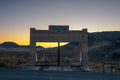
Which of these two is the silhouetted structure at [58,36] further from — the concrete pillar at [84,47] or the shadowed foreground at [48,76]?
the shadowed foreground at [48,76]

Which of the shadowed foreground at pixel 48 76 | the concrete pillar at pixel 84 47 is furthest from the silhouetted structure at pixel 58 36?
the shadowed foreground at pixel 48 76

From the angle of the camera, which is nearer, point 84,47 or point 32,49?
point 32,49

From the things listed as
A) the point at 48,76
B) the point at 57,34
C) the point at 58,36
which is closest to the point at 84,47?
the point at 58,36

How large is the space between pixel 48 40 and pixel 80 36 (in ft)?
14.5

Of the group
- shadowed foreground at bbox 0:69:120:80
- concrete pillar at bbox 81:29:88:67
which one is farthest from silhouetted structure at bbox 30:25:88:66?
shadowed foreground at bbox 0:69:120:80

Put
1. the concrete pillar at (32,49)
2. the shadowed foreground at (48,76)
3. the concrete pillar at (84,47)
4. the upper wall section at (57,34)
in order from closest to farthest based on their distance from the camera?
the shadowed foreground at (48,76) < the upper wall section at (57,34) < the concrete pillar at (32,49) < the concrete pillar at (84,47)

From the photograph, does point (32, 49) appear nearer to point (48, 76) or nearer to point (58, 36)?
point (58, 36)

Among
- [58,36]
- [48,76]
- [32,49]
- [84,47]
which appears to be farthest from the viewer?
[84,47]

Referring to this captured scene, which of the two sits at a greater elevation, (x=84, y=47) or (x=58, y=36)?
(x=58, y=36)

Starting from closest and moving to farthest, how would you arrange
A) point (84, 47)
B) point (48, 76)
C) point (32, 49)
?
1. point (48, 76)
2. point (32, 49)
3. point (84, 47)

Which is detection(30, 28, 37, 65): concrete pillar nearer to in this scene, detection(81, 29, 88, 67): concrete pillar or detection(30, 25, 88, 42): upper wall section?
detection(30, 25, 88, 42): upper wall section

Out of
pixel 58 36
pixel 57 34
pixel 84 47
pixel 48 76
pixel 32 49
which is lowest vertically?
pixel 48 76

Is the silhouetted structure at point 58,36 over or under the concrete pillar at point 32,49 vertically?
over

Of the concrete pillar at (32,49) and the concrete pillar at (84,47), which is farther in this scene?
the concrete pillar at (84,47)
